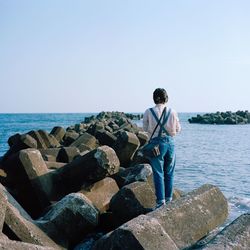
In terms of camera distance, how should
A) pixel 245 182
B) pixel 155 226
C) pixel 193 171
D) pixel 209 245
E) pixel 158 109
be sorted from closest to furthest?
pixel 209 245, pixel 155 226, pixel 158 109, pixel 245 182, pixel 193 171

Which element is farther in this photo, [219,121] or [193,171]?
[219,121]

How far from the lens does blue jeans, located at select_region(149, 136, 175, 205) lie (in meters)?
5.38

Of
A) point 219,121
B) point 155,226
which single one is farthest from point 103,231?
point 219,121

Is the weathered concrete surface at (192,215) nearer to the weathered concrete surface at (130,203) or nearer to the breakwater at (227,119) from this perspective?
the weathered concrete surface at (130,203)

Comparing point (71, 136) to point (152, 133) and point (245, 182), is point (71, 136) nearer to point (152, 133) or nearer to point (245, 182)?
point (245, 182)

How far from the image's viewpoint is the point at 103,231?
4812 mm

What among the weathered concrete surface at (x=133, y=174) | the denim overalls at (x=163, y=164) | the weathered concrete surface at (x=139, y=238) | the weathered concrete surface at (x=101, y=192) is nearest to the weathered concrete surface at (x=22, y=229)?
the weathered concrete surface at (x=139, y=238)

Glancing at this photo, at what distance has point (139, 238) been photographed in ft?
10.2

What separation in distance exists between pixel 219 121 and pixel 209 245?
53.9 meters

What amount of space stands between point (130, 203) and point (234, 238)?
A: 166 cm

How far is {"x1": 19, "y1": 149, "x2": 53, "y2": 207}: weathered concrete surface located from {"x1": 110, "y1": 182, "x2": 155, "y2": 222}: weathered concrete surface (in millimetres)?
1264

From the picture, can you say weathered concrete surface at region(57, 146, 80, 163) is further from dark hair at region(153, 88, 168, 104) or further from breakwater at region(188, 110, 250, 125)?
breakwater at region(188, 110, 250, 125)

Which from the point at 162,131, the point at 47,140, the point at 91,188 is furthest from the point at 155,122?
the point at 47,140

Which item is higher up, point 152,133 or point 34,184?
point 152,133
